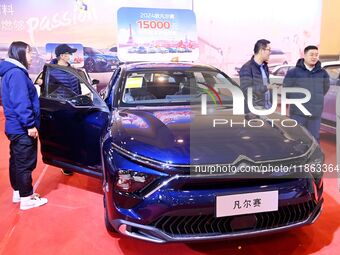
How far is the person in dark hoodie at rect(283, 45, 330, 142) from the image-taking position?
2.75m

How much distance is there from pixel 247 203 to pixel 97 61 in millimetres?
5080

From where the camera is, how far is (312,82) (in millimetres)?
2779

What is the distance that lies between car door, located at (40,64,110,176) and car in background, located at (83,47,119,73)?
11.4ft

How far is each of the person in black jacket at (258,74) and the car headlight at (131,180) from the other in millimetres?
1537

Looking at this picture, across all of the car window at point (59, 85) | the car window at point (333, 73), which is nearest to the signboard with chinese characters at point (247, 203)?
the car window at point (59, 85)

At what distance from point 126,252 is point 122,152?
2.01ft

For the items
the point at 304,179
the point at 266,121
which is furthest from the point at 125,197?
the point at 266,121

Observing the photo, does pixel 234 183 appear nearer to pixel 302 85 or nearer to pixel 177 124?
pixel 177 124

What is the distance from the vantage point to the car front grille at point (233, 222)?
149 cm

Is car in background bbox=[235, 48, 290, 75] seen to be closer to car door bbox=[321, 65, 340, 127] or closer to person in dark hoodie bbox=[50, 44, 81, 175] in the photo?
car door bbox=[321, 65, 340, 127]

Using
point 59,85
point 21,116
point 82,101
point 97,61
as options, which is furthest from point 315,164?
point 97,61

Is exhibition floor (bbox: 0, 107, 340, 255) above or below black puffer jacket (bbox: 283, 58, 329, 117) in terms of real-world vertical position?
below

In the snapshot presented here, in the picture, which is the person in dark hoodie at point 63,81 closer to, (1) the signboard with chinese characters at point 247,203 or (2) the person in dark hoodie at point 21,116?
(2) the person in dark hoodie at point 21,116

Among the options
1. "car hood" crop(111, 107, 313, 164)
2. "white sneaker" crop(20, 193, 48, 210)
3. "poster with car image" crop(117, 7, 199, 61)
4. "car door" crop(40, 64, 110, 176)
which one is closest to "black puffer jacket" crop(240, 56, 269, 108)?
"car hood" crop(111, 107, 313, 164)
